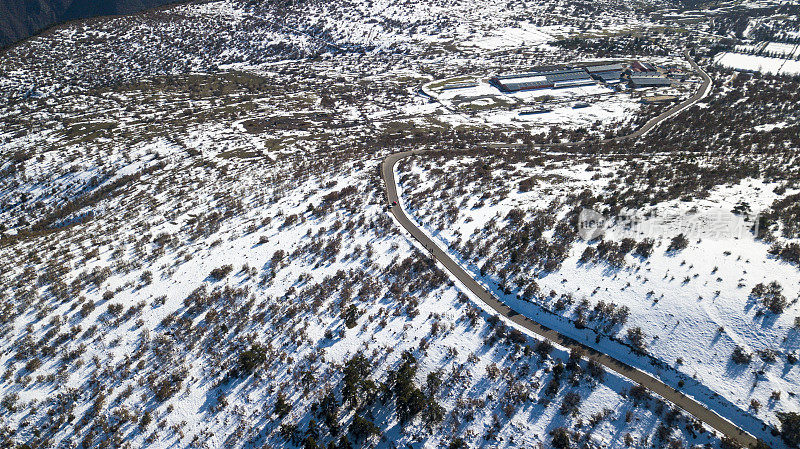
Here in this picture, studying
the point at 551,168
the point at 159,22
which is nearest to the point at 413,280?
the point at 551,168

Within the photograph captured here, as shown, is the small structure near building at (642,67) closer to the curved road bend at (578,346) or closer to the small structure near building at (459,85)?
the small structure near building at (459,85)

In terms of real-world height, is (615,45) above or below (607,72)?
above

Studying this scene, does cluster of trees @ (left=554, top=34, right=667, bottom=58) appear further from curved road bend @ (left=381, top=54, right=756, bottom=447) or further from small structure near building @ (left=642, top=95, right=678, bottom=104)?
curved road bend @ (left=381, top=54, right=756, bottom=447)

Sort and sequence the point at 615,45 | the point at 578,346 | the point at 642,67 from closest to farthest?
1. the point at 578,346
2. the point at 642,67
3. the point at 615,45

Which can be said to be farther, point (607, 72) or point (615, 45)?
point (615, 45)

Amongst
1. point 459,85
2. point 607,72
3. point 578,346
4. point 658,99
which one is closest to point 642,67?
point 607,72

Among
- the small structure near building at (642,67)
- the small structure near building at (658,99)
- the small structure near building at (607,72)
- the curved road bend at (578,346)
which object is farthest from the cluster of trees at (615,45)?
the curved road bend at (578,346)

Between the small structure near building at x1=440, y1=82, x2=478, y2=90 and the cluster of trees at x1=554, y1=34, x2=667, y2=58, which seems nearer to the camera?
the small structure near building at x1=440, y1=82, x2=478, y2=90

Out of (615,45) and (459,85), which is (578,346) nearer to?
(459,85)

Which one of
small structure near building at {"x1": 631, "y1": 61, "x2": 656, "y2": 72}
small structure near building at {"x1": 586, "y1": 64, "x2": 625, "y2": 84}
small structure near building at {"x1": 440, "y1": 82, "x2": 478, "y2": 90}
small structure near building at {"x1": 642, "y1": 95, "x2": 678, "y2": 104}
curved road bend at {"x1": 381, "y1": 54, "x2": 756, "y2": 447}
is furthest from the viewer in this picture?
small structure near building at {"x1": 631, "y1": 61, "x2": 656, "y2": 72}

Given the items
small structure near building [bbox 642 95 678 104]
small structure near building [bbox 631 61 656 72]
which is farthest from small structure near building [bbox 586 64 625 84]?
small structure near building [bbox 642 95 678 104]

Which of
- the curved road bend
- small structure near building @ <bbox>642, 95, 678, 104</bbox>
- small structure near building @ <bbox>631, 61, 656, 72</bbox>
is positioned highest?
the curved road bend
